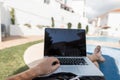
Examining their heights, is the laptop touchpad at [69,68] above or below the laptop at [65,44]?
below

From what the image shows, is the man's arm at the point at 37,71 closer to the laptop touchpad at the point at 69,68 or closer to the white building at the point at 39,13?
the laptop touchpad at the point at 69,68

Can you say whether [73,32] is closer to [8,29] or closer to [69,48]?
[69,48]

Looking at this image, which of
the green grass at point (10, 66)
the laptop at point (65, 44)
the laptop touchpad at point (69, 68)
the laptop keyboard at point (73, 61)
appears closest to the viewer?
the laptop touchpad at point (69, 68)

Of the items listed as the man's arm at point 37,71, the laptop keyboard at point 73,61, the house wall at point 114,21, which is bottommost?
the laptop keyboard at point 73,61

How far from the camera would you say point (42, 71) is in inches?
50.4

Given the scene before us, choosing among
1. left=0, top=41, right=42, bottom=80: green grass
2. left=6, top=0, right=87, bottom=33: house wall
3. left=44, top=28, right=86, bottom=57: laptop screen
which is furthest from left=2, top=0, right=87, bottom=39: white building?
left=44, top=28, right=86, bottom=57: laptop screen

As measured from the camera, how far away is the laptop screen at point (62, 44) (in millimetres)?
2262

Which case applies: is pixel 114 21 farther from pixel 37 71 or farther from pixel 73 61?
pixel 37 71

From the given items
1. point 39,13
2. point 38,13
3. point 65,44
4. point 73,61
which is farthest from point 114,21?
point 73,61

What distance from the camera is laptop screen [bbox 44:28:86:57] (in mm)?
2262

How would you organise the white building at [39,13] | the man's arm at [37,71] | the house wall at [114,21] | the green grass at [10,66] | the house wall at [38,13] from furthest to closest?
the house wall at [114,21] < the house wall at [38,13] < the white building at [39,13] < the green grass at [10,66] < the man's arm at [37,71]

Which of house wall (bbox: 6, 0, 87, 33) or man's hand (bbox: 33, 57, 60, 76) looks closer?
man's hand (bbox: 33, 57, 60, 76)

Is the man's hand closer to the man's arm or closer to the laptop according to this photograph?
the man's arm

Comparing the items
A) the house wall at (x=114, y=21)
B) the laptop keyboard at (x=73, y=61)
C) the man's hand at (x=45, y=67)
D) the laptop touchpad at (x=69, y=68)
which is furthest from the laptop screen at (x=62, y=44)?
the house wall at (x=114, y=21)
